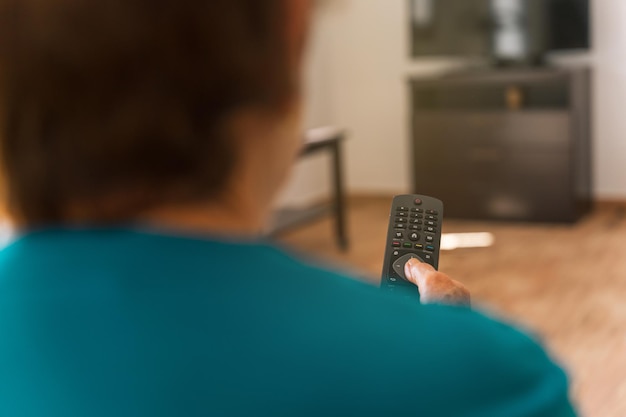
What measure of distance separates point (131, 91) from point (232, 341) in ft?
0.42

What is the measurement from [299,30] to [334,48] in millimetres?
5058

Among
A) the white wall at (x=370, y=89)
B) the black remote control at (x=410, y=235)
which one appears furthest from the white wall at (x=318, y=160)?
the black remote control at (x=410, y=235)

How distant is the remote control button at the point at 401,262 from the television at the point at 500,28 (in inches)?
151

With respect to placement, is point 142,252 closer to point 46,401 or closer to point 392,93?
point 46,401

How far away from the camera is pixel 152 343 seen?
458 millimetres

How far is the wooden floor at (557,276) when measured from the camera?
9.12 feet

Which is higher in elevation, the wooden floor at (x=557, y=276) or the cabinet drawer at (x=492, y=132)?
the cabinet drawer at (x=492, y=132)

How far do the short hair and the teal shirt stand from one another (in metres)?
0.03

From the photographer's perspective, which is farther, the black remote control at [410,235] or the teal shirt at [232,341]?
the black remote control at [410,235]

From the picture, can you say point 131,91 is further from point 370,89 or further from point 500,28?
point 370,89

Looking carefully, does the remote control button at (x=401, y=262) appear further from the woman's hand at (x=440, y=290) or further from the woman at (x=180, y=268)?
the woman at (x=180, y=268)

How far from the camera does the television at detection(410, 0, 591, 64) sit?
454 centimetres

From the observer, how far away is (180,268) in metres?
0.46

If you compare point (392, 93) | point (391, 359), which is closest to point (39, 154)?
point (391, 359)
